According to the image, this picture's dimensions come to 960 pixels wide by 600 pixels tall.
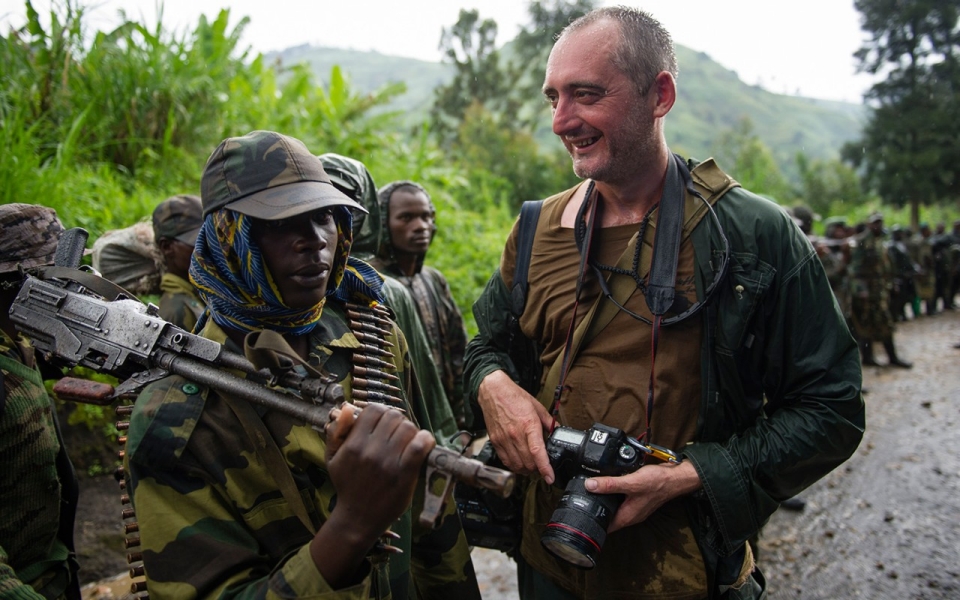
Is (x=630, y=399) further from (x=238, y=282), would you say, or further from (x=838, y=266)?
(x=838, y=266)

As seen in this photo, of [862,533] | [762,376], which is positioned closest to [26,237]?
[762,376]

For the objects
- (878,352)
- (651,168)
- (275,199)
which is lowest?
(878,352)

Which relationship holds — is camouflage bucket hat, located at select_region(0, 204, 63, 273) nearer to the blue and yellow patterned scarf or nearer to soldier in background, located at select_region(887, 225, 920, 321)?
the blue and yellow patterned scarf

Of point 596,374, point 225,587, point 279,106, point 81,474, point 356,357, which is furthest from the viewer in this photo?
point 279,106

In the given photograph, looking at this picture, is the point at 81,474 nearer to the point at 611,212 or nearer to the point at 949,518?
the point at 611,212

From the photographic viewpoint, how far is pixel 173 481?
169cm

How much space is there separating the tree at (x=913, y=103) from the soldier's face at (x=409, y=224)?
89.4ft

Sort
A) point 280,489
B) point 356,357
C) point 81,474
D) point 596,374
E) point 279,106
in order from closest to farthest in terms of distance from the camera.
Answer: point 280,489, point 356,357, point 596,374, point 81,474, point 279,106

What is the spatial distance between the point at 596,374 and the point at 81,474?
473 centimetres

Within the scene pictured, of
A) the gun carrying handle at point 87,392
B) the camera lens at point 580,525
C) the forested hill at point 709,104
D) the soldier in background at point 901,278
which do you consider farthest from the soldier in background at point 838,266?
the forested hill at point 709,104

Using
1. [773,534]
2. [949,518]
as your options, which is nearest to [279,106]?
[773,534]

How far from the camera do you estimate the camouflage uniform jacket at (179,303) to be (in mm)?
4039

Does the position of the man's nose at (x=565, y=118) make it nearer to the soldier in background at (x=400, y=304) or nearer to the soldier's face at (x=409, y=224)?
the soldier in background at (x=400, y=304)

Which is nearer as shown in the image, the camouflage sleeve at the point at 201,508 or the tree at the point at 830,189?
the camouflage sleeve at the point at 201,508
